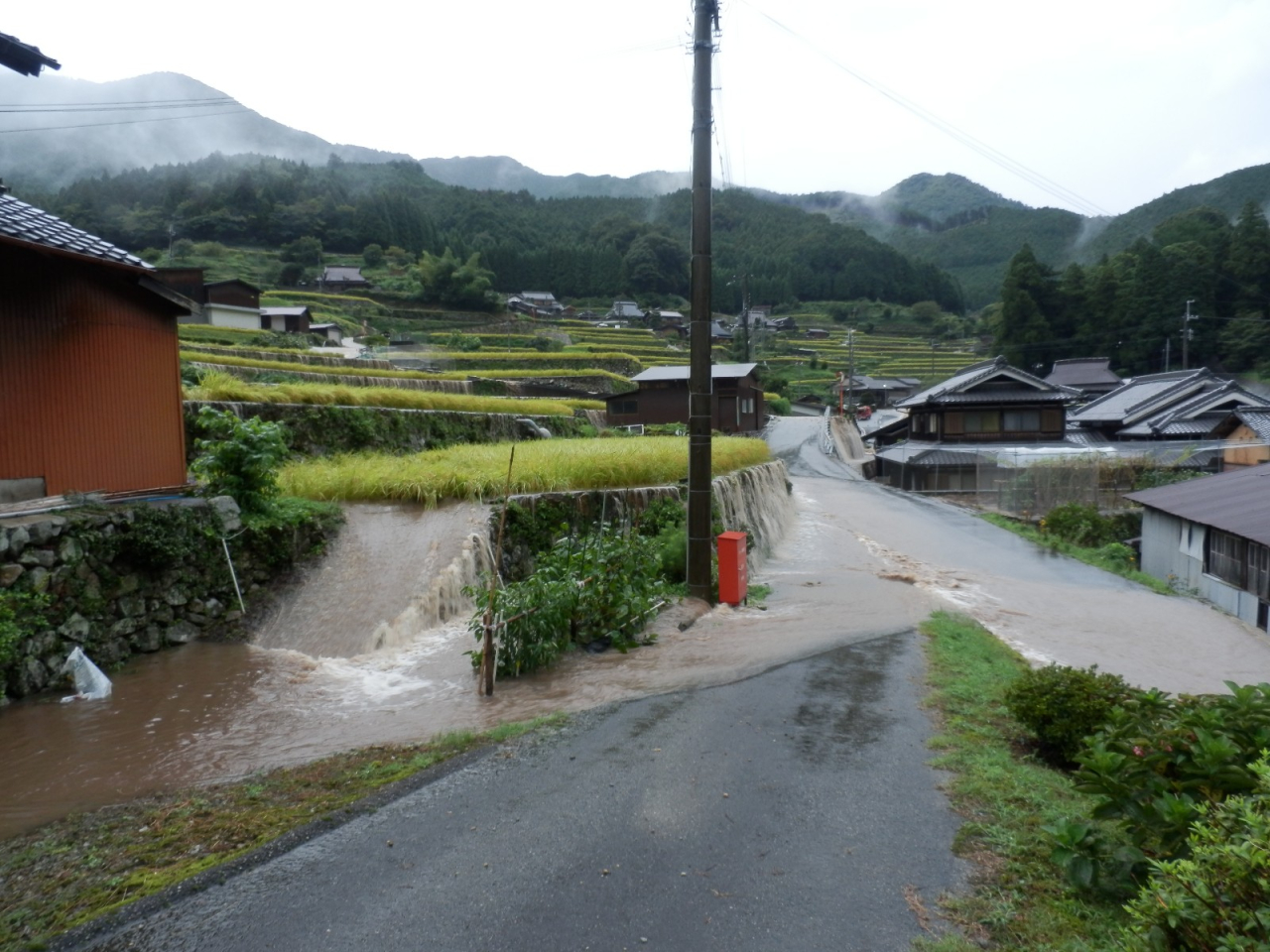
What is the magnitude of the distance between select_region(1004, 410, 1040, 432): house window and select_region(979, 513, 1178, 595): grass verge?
11242 mm

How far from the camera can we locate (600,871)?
3.75 meters

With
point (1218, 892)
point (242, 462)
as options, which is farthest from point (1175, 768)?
point (242, 462)

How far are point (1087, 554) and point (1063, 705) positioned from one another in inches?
753

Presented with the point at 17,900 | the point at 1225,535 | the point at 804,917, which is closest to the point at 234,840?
the point at 17,900

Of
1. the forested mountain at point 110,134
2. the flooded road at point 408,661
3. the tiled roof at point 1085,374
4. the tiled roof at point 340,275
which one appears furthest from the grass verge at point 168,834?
the forested mountain at point 110,134

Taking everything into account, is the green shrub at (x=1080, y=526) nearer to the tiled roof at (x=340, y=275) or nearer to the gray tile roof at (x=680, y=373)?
the gray tile roof at (x=680, y=373)

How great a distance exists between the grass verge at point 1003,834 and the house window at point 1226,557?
1271 centimetres

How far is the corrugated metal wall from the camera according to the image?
8062 millimetres

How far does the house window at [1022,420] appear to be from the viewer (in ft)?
118

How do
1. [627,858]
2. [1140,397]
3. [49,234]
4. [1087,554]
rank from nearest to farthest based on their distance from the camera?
[627,858]
[49,234]
[1087,554]
[1140,397]

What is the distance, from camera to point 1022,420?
119 ft

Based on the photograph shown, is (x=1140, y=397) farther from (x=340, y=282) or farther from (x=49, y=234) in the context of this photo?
(x=340, y=282)

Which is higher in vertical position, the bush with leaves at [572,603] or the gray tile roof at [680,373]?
the gray tile roof at [680,373]

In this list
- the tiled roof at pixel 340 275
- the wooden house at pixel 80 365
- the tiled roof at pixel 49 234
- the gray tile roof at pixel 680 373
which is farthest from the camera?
the tiled roof at pixel 340 275
